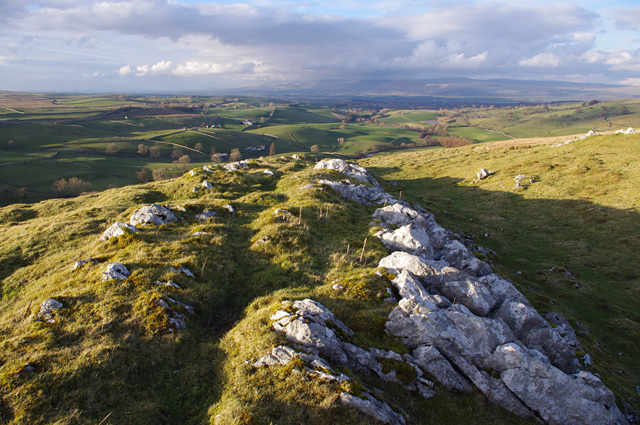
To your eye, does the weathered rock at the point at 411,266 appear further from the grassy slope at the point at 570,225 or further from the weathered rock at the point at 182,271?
the weathered rock at the point at 182,271

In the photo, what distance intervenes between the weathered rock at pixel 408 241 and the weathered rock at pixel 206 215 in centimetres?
1638

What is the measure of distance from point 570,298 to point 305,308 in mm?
33970

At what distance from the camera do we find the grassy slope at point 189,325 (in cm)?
1062

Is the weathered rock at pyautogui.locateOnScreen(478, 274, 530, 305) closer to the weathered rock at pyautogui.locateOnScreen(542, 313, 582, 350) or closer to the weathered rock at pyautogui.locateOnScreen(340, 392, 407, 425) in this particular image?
the weathered rock at pyautogui.locateOnScreen(542, 313, 582, 350)

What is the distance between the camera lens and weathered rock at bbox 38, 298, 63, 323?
14545mm

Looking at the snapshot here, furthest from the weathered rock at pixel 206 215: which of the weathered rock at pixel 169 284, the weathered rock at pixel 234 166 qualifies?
the weathered rock at pixel 234 166

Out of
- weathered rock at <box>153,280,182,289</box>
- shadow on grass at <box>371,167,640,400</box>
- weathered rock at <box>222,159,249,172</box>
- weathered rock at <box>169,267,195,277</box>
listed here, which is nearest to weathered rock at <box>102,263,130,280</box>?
weathered rock at <box>153,280,182,289</box>

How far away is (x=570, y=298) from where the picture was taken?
32.7 metres

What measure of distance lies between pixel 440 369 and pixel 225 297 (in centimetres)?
1267

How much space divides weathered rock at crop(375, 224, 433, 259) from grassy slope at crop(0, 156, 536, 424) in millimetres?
1295

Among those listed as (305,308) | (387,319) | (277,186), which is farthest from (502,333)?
(277,186)

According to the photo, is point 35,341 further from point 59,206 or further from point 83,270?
point 59,206

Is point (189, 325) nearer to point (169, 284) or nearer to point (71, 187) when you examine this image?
point (169, 284)

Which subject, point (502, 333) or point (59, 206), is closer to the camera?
point (502, 333)
